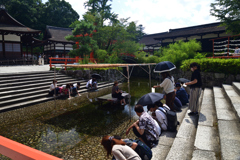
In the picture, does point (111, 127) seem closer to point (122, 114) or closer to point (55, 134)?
point (122, 114)

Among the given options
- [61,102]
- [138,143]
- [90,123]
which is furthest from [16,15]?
[138,143]

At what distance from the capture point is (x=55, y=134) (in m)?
5.38

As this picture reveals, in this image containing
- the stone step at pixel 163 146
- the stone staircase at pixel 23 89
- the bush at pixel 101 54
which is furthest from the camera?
the bush at pixel 101 54

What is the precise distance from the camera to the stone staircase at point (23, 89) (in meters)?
8.55

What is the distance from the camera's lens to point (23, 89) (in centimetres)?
1023

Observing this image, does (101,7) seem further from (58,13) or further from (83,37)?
(58,13)

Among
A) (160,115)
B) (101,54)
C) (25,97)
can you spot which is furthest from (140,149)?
(101,54)

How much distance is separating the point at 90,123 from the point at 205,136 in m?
4.22

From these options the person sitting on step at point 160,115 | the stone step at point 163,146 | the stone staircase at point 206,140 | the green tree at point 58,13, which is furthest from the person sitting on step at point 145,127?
the green tree at point 58,13

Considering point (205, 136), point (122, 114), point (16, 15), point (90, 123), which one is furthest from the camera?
point (16, 15)

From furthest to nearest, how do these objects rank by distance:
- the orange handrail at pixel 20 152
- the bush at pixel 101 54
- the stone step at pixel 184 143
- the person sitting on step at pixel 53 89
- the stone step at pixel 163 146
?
the bush at pixel 101 54, the person sitting on step at pixel 53 89, the stone step at pixel 163 146, the stone step at pixel 184 143, the orange handrail at pixel 20 152

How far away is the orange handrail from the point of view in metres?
0.96

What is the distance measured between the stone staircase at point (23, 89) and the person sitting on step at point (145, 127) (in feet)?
24.6

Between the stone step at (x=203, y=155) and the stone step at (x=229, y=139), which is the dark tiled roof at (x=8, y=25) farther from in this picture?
the stone step at (x=229, y=139)
